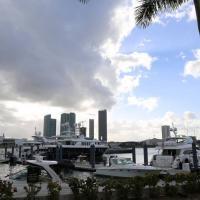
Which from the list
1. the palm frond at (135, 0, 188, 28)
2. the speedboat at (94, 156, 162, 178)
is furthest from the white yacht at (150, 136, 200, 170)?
the palm frond at (135, 0, 188, 28)

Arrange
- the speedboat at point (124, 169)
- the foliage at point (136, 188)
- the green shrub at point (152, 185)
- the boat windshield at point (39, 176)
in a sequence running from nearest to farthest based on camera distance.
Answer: the foliage at point (136, 188), the green shrub at point (152, 185), the boat windshield at point (39, 176), the speedboat at point (124, 169)

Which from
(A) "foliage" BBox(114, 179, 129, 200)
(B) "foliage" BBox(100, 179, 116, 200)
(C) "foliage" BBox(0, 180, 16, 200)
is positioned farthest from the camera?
(A) "foliage" BBox(114, 179, 129, 200)

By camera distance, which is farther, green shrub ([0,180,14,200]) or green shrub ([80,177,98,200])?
green shrub ([80,177,98,200])

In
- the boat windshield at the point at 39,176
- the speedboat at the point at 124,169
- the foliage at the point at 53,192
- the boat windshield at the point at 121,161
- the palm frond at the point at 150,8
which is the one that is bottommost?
the foliage at the point at 53,192

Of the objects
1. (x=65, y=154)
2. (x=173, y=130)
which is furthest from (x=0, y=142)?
(x=173, y=130)

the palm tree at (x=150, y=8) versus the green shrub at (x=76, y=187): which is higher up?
the palm tree at (x=150, y=8)

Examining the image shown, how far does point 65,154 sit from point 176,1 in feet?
210

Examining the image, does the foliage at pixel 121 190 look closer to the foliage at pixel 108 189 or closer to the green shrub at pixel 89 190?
the foliage at pixel 108 189

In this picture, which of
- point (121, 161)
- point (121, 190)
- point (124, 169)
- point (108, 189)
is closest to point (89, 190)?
point (108, 189)

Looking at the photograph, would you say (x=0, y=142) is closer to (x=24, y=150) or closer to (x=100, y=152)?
(x=24, y=150)

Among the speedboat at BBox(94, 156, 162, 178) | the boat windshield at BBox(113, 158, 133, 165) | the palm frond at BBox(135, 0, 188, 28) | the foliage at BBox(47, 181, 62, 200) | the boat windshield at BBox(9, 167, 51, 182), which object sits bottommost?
the foliage at BBox(47, 181, 62, 200)

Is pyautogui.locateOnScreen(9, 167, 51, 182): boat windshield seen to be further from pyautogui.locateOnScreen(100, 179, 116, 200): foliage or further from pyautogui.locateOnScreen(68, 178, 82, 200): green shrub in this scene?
pyautogui.locateOnScreen(100, 179, 116, 200): foliage

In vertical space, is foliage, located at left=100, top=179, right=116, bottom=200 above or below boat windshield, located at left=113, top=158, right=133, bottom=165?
below

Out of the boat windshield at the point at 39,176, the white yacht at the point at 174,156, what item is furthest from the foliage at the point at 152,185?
the white yacht at the point at 174,156
